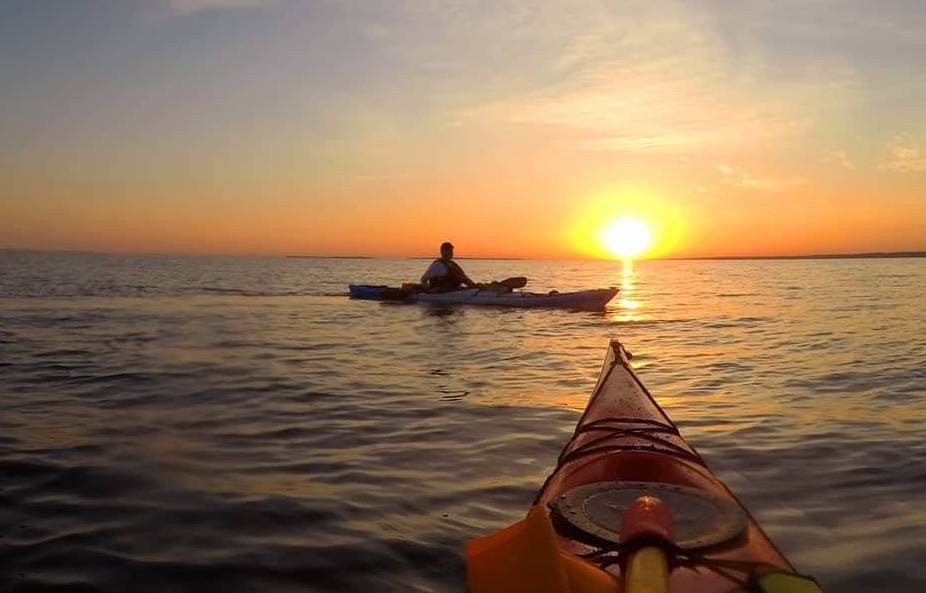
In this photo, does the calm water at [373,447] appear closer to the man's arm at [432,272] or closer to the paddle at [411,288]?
the paddle at [411,288]

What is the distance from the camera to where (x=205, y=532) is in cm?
472

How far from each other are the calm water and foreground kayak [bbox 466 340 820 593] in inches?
34.3

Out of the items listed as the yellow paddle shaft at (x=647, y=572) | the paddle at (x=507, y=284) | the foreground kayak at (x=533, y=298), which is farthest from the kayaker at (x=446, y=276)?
the yellow paddle shaft at (x=647, y=572)

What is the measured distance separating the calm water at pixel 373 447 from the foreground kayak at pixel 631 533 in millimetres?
872

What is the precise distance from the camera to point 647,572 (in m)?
2.72

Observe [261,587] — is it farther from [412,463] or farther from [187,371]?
[187,371]

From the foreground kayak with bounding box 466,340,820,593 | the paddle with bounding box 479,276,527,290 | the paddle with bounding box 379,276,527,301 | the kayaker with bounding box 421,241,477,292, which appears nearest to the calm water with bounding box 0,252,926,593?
the foreground kayak with bounding box 466,340,820,593

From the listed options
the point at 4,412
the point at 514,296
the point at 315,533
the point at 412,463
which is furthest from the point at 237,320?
the point at 315,533

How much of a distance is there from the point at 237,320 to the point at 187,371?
28.8 ft

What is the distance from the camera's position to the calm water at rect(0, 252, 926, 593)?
4375mm

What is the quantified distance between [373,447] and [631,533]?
164 inches

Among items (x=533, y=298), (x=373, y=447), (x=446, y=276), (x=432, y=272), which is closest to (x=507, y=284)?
(x=533, y=298)

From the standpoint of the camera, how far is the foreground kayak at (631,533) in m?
2.35

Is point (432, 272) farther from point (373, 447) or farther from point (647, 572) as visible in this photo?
point (647, 572)
